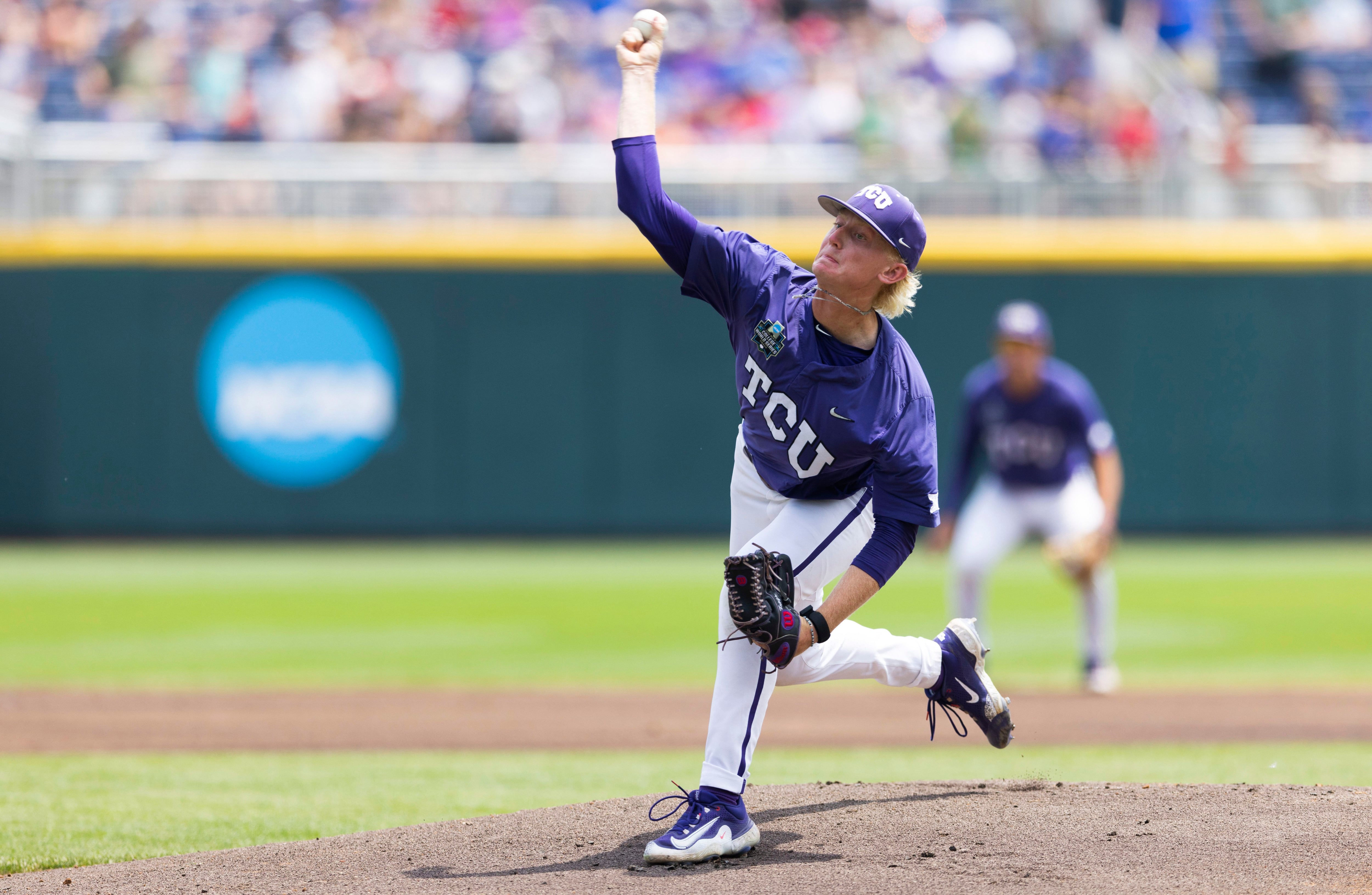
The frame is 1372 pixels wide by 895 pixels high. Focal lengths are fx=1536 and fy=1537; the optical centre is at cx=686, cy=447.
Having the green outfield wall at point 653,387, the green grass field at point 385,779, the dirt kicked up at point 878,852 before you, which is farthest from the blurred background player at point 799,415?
the green outfield wall at point 653,387

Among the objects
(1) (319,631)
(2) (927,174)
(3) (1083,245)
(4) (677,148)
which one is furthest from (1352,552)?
(1) (319,631)

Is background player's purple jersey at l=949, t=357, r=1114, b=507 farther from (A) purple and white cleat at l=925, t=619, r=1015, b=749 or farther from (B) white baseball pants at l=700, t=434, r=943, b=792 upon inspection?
(B) white baseball pants at l=700, t=434, r=943, b=792

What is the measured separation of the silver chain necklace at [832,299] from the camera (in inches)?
178

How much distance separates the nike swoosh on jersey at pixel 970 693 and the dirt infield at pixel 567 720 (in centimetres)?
199

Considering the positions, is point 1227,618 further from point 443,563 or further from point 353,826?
point 353,826

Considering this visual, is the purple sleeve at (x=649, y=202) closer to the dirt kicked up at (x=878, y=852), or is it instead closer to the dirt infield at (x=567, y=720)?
the dirt kicked up at (x=878, y=852)

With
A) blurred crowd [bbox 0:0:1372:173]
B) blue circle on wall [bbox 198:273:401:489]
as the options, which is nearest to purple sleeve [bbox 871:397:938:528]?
blurred crowd [bbox 0:0:1372:173]

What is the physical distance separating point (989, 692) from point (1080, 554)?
3434 mm

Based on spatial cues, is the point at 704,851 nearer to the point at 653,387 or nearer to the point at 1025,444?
the point at 1025,444

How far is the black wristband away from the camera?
14.1 ft

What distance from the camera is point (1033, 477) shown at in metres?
9.30

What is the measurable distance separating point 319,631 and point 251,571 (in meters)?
3.57

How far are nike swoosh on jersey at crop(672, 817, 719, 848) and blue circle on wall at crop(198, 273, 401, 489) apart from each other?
12.2 m

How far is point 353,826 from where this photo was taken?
5.28m
